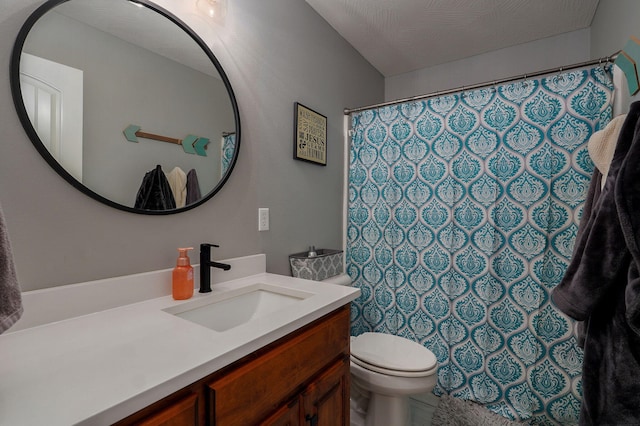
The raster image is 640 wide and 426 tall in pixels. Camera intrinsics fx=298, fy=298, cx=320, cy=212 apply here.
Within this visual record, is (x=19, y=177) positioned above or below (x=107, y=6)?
below

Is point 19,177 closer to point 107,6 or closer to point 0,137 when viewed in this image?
point 0,137

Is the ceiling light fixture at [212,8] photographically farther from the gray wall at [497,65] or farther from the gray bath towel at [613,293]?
the gray wall at [497,65]

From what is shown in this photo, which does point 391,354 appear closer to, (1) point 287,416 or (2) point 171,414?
(1) point 287,416

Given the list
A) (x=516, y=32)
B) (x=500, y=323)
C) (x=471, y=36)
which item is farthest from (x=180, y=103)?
(x=516, y=32)

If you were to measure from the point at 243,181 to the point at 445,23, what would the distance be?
1752 millimetres

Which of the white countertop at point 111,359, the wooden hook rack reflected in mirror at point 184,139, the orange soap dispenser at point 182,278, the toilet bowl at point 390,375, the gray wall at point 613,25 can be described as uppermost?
the gray wall at point 613,25

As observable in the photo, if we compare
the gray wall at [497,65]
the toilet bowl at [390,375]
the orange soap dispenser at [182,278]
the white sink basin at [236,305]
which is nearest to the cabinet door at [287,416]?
the white sink basin at [236,305]

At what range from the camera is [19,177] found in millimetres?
801

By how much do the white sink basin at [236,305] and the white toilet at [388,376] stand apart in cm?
54

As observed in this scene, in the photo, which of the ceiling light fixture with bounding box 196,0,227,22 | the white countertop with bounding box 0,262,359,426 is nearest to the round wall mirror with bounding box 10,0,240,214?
the ceiling light fixture with bounding box 196,0,227,22

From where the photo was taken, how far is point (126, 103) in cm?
101

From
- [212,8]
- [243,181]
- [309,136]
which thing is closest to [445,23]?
[309,136]

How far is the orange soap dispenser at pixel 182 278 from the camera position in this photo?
105cm

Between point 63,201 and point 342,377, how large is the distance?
1.08 metres
